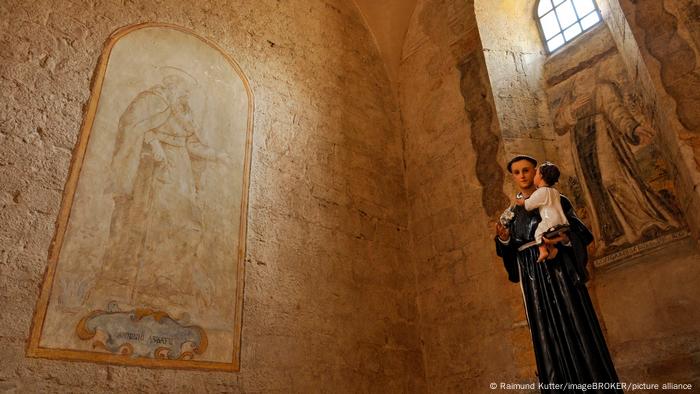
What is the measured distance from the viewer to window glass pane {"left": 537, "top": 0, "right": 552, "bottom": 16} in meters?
5.79

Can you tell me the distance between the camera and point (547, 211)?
122 inches

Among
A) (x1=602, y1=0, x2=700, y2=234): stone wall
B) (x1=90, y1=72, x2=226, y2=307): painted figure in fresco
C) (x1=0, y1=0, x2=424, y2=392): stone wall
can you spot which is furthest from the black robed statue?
(x1=90, y1=72, x2=226, y2=307): painted figure in fresco

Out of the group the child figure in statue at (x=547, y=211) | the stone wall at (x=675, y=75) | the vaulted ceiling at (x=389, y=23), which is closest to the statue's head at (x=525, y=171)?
the child figure in statue at (x=547, y=211)

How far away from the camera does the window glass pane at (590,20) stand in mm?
5232

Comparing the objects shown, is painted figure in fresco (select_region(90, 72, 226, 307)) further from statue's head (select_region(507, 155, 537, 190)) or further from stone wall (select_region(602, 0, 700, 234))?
stone wall (select_region(602, 0, 700, 234))

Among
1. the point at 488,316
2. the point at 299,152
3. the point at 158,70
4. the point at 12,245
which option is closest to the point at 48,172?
the point at 12,245

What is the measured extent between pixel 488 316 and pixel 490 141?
5.64 feet

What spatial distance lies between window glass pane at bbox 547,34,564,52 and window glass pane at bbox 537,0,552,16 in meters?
0.42

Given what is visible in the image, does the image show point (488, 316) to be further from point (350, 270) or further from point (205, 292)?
point (205, 292)

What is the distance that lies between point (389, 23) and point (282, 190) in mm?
3102

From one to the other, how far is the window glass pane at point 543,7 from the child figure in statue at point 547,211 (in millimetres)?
3347

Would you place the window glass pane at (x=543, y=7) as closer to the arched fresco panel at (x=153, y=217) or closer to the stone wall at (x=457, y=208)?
the stone wall at (x=457, y=208)

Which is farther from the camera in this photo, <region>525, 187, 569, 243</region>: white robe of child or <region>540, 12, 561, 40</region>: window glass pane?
<region>540, 12, 561, 40</region>: window glass pane

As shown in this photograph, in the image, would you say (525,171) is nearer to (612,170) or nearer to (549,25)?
(612,170)
